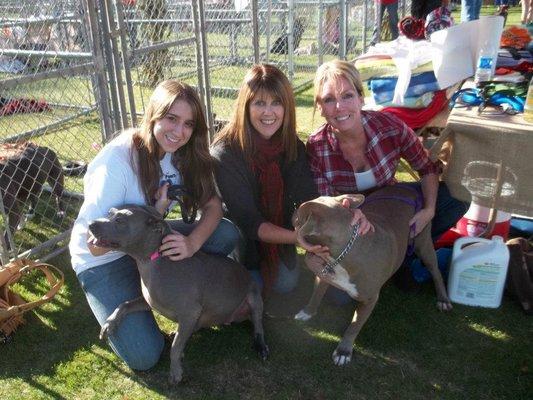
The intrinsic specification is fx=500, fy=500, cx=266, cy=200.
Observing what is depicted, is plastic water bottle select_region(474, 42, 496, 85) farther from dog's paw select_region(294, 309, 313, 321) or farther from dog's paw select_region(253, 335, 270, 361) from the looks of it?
dog's paw select_region(253, 335, 270, 361)

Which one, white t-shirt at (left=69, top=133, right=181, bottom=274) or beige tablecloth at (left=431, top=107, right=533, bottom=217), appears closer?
white t-shirt at (left=69, top=133, right=181, bottom=274)

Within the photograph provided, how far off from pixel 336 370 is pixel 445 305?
97cm

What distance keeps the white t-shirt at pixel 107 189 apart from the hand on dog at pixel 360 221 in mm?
1113

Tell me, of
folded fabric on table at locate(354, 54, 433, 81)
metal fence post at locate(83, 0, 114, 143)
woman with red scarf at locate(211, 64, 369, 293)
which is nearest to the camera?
woman with red scarf at locate(211, 64, 369, 293)

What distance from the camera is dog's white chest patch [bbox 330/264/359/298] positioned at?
2.75 metres

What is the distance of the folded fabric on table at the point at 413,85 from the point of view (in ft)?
14.0

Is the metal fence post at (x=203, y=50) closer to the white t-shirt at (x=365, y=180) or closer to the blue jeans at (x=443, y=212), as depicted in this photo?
the white t-shirt at (x=365, y=180)

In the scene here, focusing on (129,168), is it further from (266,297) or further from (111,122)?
(111,122)

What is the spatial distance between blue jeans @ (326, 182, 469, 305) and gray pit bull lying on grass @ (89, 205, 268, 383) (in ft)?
2.08

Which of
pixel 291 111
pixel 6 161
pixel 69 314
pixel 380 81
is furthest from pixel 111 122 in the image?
pixel 380 81

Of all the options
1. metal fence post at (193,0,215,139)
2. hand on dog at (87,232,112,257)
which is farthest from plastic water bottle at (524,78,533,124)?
metal fence post at (193,0,215,139)

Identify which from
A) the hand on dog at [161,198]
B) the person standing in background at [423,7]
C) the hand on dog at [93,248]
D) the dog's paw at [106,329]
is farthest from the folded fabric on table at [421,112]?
the person standing in background at [423,7]

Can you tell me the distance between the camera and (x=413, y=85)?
431 centimetres

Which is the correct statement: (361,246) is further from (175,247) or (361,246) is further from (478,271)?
(478,271)
